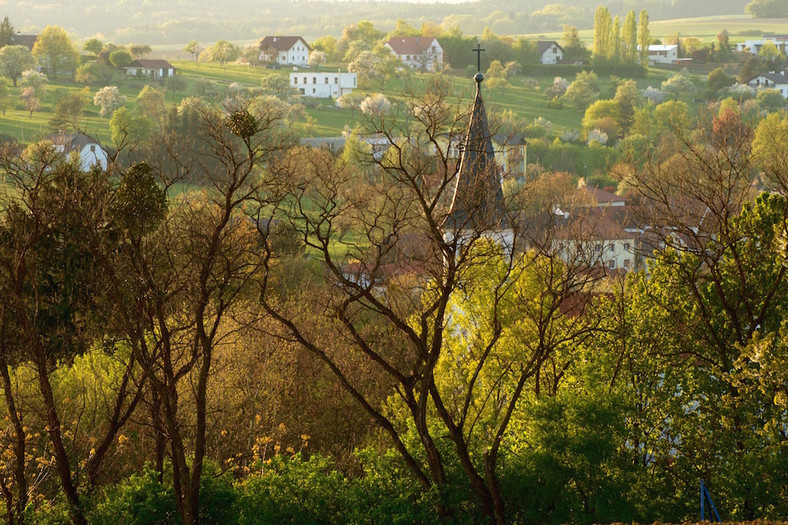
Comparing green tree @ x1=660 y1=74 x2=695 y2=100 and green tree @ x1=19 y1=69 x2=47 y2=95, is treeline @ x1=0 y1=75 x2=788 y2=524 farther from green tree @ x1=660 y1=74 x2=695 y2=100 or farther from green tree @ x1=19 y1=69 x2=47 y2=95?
green tree @ x1=660 y1=74 x2=695 y2=100

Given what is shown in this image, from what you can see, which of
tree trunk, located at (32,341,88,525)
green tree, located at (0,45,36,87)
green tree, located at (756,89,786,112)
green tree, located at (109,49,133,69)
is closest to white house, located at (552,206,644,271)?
tree trunk, located at (32,341,88,525)

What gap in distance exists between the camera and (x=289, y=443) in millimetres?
29109

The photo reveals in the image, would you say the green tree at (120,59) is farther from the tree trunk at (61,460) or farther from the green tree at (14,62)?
the tree trunk at (61,460)

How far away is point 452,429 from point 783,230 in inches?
279

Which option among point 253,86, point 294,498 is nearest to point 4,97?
point 253,86

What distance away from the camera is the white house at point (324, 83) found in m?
177

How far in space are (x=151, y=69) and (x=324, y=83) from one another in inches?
1075

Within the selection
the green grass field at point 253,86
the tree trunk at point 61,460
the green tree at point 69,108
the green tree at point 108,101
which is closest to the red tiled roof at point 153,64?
the green grass field at point 253,86

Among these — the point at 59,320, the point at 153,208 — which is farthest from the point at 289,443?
the point at 153,208

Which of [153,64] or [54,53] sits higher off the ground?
[54,53]

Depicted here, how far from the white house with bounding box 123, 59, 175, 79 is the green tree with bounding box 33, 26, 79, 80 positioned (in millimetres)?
8840

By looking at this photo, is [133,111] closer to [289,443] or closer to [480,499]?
[289,443]

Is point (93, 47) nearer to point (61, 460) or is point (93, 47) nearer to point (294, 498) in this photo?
point (61, 460)

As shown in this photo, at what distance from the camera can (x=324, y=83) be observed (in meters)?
178
